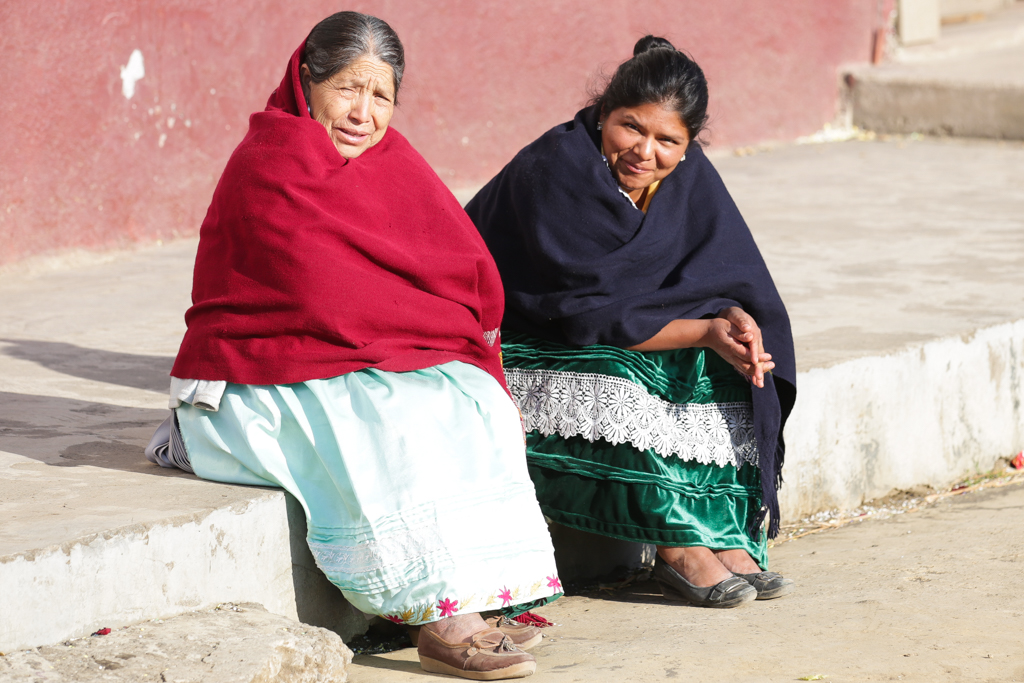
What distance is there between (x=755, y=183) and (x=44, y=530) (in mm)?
5882

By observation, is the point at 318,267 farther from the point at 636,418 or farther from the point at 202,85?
the point at 202,85

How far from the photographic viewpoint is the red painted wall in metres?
5.07

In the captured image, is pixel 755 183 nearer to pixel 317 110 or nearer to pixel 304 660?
pixel 317 110

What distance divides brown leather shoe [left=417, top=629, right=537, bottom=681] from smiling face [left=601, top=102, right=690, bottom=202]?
51.2 inches

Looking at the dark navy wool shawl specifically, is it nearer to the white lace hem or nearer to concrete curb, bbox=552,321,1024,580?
the white lace hem

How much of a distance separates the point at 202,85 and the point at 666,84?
10.6 feet

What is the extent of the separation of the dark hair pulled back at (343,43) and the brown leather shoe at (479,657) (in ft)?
4.21

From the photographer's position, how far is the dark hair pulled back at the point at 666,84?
3115 millimetres

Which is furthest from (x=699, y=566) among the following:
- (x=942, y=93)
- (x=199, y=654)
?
(x=942, y=93)

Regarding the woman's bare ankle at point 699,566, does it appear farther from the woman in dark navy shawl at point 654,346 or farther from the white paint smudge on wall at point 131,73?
the white paint smudge on wall at point 131,73

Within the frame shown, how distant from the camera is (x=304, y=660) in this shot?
2393 mm

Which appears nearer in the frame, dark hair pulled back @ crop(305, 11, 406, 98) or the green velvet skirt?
dark hair pulled back @ crop(305, 11, 406, 98)

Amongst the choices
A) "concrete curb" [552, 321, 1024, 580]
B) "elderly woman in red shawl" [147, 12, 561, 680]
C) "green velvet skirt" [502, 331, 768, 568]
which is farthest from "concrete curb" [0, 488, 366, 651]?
"concrete curb" [552, 321, 1024, 580]

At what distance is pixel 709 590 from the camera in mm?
3105
